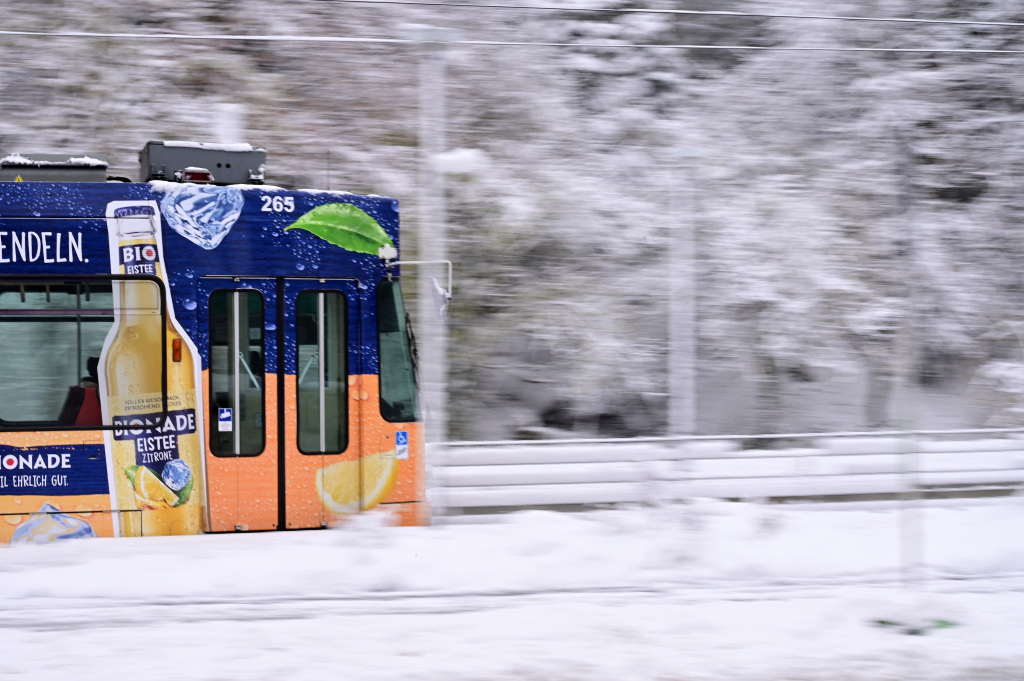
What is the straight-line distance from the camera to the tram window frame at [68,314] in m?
6.92

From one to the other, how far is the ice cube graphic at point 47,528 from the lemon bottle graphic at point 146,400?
33 centimetres

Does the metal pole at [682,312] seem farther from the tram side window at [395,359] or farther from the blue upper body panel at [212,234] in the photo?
the blue upper body panel at [212,234]

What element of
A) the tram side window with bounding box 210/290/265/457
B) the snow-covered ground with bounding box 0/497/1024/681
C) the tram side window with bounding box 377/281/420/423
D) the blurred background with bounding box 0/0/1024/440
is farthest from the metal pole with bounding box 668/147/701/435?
the tram side window with bounding box 210/290/265/457

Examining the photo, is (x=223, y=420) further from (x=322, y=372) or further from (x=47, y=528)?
(x=47, y=528)

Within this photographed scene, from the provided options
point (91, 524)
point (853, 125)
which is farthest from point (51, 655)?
point (853, 125)

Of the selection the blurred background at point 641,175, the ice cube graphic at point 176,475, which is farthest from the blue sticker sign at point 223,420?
→ the blurred background at point 641,175

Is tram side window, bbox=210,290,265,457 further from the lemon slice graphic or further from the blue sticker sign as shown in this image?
the lemon slice graphic

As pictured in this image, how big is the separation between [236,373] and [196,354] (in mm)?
328

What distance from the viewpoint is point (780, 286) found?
47.5 feet

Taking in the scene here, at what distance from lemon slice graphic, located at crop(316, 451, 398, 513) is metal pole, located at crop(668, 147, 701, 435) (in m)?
6.70

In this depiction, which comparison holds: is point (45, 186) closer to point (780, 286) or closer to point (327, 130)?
point (327, 130)

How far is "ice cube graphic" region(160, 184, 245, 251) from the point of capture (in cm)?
714

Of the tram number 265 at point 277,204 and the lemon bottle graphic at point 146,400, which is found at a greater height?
the tram number 265 at point 277,204

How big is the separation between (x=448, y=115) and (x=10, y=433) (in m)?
9.03
